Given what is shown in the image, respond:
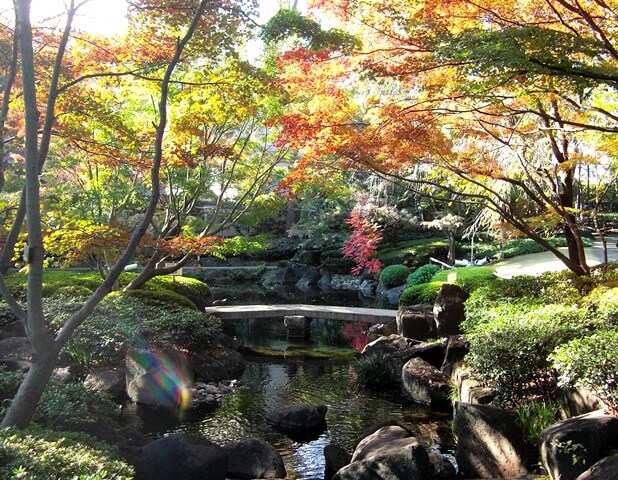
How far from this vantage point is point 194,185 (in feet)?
32.9

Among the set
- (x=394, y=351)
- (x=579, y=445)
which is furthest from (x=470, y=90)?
(x=394, y=351)

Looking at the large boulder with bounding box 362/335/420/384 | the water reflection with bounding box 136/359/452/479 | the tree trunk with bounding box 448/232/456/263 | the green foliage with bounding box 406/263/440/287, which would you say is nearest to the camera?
the water reflection with bounding box 136/359/452/479

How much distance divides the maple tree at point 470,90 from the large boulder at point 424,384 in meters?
2.66

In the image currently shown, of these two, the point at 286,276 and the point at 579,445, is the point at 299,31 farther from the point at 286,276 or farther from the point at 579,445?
the point at 286,276

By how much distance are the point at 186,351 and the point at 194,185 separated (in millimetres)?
3050

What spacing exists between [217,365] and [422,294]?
605 centimetres

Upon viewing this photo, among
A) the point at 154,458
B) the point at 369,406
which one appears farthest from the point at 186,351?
the point at 154,458

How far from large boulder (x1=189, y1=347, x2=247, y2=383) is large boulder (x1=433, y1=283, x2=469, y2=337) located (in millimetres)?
3723

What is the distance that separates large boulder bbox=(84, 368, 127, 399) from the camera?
803cm

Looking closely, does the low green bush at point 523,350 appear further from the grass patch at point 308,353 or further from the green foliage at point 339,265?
the green foliage at point 339,265

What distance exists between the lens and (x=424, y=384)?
812 cm

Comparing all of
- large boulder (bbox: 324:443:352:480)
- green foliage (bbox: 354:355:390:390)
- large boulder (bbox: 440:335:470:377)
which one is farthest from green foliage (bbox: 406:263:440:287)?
large boulder (bbox: 324:443:352:480)

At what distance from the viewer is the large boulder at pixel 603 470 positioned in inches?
152

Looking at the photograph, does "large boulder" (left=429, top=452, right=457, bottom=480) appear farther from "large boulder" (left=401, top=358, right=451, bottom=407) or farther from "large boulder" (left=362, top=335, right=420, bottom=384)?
"large boulder" (left=362, top=335, right=420, bottom=384)
